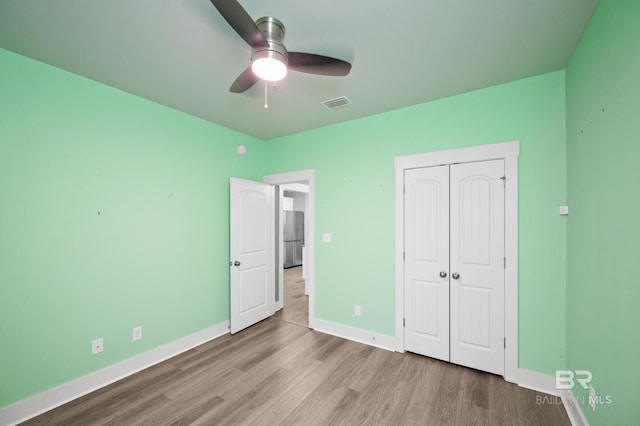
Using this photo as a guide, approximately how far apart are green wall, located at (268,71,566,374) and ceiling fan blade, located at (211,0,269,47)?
6.23ft

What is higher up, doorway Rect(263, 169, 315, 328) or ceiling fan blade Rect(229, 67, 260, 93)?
ceiling fan blade Rect(229, 67, 260, 93)

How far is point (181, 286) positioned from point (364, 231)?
2214 mm

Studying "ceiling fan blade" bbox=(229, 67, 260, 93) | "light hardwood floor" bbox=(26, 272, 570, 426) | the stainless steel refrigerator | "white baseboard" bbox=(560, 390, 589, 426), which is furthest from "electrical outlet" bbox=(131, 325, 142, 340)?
the stainless steel refrigerator

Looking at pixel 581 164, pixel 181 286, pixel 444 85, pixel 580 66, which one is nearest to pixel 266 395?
pixel 181 286

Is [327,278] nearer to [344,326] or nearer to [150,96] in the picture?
[344,326]

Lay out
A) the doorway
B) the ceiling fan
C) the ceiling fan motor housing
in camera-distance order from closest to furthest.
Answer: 1. the ceiling fan
2. the ceiling fan motor housing
3. the doorway

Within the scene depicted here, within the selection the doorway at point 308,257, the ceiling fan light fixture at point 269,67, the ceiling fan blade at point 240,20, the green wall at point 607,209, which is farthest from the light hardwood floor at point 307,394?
the ceiling fan blade at point 240,20

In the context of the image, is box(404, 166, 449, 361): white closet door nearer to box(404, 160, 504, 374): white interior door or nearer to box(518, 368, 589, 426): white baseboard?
box(404, 160, 504, 374): white interior door

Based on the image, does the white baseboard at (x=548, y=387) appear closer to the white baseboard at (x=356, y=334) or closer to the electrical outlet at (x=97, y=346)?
the white baseboard at (x=356, y=334)

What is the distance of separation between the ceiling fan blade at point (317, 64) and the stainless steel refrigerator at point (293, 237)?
6.33 m

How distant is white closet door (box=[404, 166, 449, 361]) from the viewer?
8.32 ft

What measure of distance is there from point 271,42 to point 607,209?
81.7 inches

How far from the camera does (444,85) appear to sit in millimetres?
2309

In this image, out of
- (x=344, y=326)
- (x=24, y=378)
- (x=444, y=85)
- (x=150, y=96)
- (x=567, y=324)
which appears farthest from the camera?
(x=344, y=326)
